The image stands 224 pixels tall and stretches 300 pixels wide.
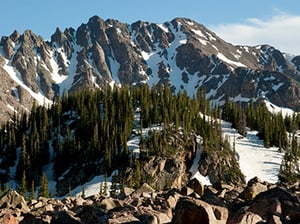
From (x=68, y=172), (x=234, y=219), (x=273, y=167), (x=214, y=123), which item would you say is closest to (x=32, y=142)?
(x=68, y=172)

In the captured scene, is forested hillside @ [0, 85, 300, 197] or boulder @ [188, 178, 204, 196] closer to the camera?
boulder @ [188, 178, 204, 196]

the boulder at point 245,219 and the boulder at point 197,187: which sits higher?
the boulder at point 245,219

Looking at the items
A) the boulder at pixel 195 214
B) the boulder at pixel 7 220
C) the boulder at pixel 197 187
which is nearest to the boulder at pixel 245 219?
the boulder at pixel 195 214

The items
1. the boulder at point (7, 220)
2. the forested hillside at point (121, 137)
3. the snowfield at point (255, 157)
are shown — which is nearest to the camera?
the boulder at point (7, 220)

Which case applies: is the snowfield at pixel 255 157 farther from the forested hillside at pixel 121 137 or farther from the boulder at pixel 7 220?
the boulder at pixel 7 220

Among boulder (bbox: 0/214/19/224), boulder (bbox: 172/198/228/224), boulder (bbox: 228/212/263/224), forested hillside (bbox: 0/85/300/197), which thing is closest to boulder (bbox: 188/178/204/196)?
boulder (bbox: 0/214/19/224)

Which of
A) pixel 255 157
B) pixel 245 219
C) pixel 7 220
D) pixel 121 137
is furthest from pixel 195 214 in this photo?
pixel 255 157

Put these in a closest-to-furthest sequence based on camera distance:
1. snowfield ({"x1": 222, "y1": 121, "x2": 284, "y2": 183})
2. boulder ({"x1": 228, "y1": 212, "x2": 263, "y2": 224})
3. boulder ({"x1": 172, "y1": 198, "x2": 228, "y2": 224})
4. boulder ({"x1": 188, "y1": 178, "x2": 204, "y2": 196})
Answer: boulder ({"x1": 228, "y1": 212, "x2": 263, "y2": 224}) < boulder ({"x1": 172, "y1": 198, "x2": 228, "y2": 224}) < boulder ({"x1": 188, "y1": 178, "x2": 204, "y2": 196}) < snowfield ({"x1": 222, "y1": 121, "x2": 284, "y2": 183})

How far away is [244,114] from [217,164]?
49.8m

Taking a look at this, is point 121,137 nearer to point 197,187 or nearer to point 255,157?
point 255,157

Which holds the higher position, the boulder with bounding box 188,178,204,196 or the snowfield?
the boulder with bounding box 188,178,204,196

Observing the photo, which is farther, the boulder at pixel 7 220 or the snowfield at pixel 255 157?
the snowfield at pixel 255 157

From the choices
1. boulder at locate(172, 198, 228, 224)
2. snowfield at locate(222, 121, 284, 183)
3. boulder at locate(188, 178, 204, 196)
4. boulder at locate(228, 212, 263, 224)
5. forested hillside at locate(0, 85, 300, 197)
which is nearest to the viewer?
boulder at locate(228, 212, 263, 224)

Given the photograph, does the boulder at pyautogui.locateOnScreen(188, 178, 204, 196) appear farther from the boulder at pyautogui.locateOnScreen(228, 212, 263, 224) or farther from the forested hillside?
the forested hillside
